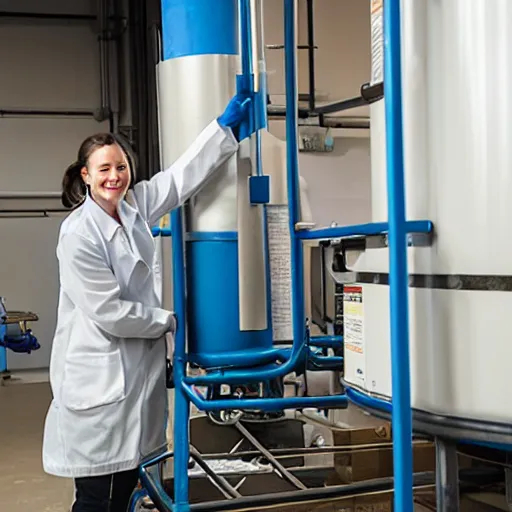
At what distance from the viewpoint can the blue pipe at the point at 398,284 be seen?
108cm

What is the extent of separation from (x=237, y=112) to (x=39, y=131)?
5260 mm

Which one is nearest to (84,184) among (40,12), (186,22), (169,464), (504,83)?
(186,22)

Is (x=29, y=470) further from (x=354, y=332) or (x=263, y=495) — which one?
(x=354, y=332)

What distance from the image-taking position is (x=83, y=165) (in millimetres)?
2109

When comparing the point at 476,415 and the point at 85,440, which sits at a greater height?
the point at 476,415

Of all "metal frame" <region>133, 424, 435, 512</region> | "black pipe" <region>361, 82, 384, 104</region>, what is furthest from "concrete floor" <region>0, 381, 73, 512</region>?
"black pipe" <region>361, 82, 384, 104</region>

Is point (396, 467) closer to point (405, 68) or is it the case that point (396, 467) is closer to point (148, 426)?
point (405, 68)

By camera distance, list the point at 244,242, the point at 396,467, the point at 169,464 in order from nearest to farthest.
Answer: the point at 396,467
the point at 244,242
the point at 169,464

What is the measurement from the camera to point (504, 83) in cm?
113

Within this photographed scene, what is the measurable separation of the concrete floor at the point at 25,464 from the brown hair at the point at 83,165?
1.42 m

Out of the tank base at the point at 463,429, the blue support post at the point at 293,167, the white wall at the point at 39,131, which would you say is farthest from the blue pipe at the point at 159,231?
the white wall at the point at 39,131

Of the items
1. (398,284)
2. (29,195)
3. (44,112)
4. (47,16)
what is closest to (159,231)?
(398,284)

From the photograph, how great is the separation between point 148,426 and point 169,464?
82 centimetres

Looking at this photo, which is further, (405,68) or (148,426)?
(148,426)
